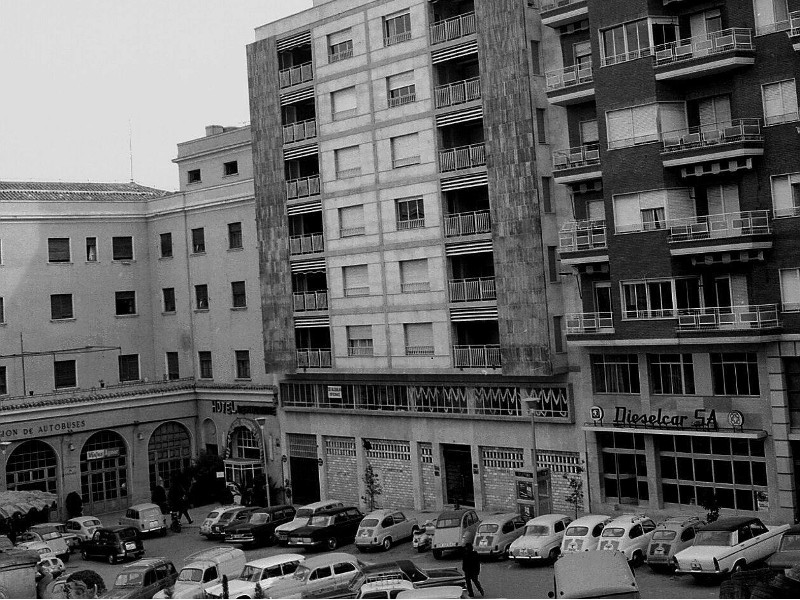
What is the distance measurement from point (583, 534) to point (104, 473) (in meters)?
34.9

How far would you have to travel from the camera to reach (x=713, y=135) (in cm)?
4266

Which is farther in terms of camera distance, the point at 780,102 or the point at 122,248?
the point at 122,248

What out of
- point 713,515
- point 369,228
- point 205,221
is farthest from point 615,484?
point 205,221

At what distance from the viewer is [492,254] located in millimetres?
52500

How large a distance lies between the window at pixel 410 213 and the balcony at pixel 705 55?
15.2m

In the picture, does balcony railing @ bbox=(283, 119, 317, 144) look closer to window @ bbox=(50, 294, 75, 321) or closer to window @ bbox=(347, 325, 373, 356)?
window @ bbox=(347, 325, 373, 356)

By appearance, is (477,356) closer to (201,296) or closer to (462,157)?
(462,157)

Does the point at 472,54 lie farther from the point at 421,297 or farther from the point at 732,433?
the point at 732,433

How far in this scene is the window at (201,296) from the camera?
6912 cm

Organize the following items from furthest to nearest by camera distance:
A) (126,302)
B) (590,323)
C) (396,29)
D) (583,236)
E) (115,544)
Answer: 1. (126,302)
2. (396,29)
3. (115,544)
4. (590,323)
5. (583,236)

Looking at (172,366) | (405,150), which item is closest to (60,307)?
(172,366)

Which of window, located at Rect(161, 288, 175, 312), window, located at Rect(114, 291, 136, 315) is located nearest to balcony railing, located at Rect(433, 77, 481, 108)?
window, located at Rect(161, 288, 175, 312)

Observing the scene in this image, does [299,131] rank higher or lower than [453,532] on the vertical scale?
higher

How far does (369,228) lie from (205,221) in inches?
626
